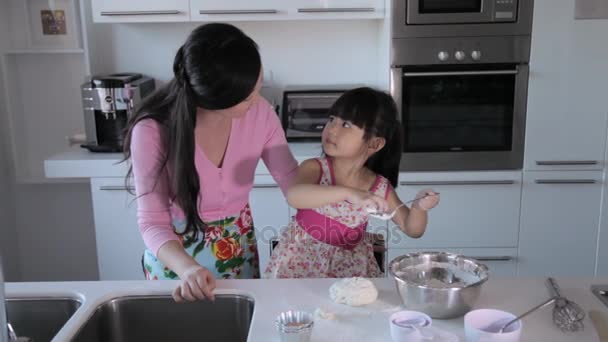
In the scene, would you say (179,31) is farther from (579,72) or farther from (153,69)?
(579,72)

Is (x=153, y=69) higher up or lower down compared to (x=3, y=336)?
higher up

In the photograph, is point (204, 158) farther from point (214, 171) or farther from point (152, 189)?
point (152, 189)

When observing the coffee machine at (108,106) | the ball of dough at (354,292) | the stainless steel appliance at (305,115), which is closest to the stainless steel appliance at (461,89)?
the stainless steel appliance at (305,115)

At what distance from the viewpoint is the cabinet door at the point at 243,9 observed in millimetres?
2543

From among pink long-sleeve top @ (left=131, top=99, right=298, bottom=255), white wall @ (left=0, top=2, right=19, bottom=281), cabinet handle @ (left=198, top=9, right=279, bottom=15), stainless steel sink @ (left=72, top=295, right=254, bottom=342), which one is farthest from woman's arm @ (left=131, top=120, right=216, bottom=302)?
white wall @ (left=0, top=2, right=19, bottom=281)

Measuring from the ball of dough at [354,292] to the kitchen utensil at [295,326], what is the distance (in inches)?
5.5

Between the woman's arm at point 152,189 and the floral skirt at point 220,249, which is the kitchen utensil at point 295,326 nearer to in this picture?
the woman's arm at point 152,189

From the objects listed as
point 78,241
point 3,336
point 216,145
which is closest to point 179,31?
point 78,241

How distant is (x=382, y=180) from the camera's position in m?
1.63

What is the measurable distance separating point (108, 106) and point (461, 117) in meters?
1.48

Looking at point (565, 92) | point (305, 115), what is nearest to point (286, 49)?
point (305, 115)

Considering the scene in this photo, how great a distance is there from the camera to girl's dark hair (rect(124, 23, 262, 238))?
124cm

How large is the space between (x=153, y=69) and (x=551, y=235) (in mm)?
2006

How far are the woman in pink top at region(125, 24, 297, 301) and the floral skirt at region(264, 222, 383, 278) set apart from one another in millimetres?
94
